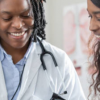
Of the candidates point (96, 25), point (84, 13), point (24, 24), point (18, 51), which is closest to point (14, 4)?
point (24, 24)

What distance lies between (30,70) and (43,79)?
0.08 m

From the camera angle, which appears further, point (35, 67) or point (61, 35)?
point (61, 35)

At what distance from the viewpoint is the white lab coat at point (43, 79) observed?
1049 mm

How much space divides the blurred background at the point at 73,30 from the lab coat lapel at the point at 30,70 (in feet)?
2.12

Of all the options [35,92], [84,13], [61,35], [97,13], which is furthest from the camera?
[61,35]

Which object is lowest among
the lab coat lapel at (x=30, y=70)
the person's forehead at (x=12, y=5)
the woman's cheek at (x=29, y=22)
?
the lab coat lapel at (x=30, y=70)

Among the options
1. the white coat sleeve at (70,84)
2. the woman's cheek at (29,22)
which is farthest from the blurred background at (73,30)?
the woman's cheek at (29,22)

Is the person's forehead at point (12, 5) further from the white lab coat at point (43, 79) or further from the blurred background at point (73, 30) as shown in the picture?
the blurred background at point (73, 30)

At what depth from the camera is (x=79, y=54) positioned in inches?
70.0

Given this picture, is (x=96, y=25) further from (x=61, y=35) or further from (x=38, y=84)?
(x=61, y=35)

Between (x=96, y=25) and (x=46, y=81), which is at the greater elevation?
(x=96, y=25)

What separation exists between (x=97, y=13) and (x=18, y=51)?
1.84 feet

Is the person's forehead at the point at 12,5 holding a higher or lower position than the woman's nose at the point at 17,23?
higher

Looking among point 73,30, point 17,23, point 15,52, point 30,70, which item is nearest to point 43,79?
point 30,70
